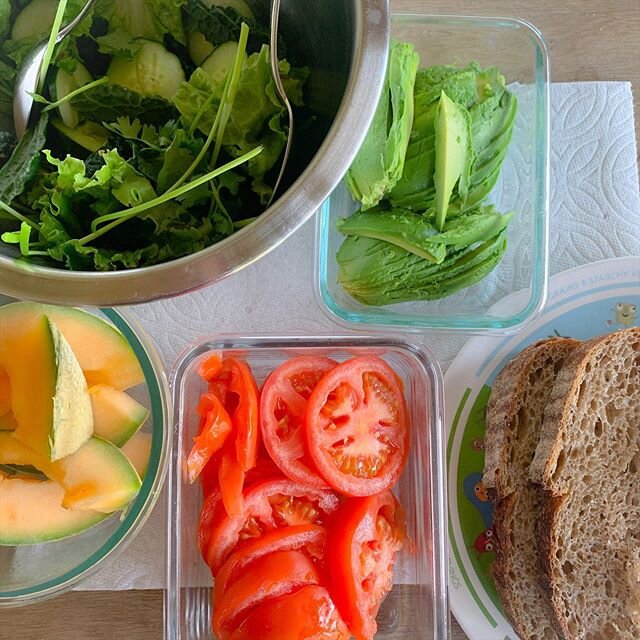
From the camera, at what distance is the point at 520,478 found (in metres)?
0.93

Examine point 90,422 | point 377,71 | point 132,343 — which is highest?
point 377,71

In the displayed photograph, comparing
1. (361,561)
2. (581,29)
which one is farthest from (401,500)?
(581,29)

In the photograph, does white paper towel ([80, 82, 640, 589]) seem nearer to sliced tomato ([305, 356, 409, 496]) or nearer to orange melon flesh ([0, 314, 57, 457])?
sliced tomato ([305, 356, 409, 496])

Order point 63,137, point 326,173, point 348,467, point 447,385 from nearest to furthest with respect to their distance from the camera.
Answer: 1. point 326,173
2. point 63,137
3. point 348,467
4. point 447,385

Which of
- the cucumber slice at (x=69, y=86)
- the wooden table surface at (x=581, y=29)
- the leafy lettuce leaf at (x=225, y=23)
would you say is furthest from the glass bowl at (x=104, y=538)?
the wooden table surface at (x=581, y=29)

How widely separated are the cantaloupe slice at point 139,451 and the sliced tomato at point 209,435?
2.1 inches

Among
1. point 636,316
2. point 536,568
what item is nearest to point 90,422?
point 536,568

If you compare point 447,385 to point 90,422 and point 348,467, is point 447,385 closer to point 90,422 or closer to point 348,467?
point 348,467

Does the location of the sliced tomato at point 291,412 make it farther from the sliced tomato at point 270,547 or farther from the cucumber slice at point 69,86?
the cucumber slice at point 69,86

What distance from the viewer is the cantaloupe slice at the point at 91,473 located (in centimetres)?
76

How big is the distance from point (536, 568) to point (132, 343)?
585 mm

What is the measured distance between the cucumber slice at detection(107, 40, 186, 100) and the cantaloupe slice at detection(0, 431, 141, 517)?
0.38 m

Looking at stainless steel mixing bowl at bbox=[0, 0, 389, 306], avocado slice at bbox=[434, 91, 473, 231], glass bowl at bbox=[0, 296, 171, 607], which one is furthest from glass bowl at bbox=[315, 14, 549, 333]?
stainless steel mixing bowl at bbox=[0, 0, 389, 306]

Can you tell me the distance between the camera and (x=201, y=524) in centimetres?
90
